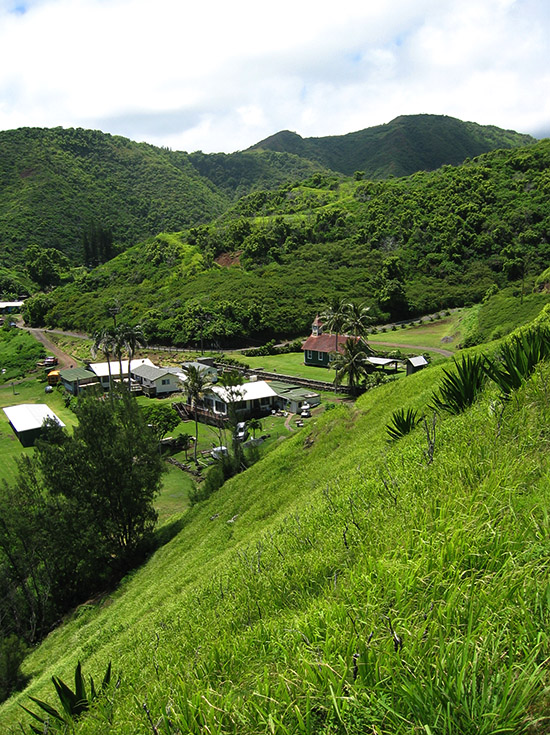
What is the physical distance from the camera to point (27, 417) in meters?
42.4

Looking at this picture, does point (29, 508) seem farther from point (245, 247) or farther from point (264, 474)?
point (245, 247)

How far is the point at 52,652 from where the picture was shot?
539 inches

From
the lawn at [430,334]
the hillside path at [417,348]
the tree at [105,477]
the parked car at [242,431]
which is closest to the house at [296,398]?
the parked car at [242,431]

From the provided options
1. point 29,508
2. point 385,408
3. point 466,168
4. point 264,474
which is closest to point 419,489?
point 385,408

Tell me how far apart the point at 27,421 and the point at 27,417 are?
1.31 m

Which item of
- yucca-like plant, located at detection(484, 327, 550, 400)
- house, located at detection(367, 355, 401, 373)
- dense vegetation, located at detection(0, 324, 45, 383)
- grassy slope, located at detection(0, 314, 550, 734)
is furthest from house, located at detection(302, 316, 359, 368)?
grassy slope, located at detection(0, 314, 550, 734)

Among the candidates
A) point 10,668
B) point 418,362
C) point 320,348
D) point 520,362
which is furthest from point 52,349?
point 520,362

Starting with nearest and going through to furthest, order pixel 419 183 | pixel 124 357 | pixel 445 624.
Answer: pixel 445 624, pixel 124 357, pixel 419 183

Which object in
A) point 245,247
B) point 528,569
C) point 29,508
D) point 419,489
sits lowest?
point 29,508

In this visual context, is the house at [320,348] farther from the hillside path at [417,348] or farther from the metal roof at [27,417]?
the metal roof at [27,417]

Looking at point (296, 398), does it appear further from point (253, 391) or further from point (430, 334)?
point (430, 334)

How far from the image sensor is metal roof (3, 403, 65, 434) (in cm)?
3997

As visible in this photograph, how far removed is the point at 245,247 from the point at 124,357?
47958 millimetres

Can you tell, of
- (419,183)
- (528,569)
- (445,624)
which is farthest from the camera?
(419,183)
